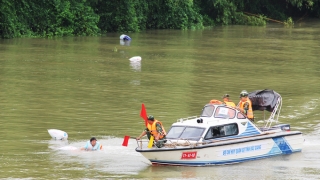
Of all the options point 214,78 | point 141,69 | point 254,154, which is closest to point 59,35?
point 141,69

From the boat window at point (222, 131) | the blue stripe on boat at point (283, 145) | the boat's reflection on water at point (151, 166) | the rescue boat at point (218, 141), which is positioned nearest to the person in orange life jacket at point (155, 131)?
the rescue boat at point (218, 141)

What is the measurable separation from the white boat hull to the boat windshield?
48 cm

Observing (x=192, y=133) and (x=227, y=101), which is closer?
(x=192, y=133)

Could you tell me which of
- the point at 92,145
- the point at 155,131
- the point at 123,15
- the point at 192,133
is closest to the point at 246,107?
the point at 192,133

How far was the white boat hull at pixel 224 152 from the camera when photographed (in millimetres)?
19812

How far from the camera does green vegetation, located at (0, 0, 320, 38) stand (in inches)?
2253

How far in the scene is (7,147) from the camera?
72.5ft

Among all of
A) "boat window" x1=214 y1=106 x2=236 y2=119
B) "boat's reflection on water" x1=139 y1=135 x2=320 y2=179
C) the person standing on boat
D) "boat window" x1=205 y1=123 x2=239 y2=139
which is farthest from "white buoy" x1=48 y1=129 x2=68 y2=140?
the person standing on boat

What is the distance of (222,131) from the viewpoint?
2053 centimetres

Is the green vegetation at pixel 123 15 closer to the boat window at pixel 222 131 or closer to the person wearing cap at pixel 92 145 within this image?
the person wearing cap at pixel 92 145

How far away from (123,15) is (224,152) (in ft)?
146

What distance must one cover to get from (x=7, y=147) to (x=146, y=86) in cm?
1272

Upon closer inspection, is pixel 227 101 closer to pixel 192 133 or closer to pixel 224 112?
pixel 224 112

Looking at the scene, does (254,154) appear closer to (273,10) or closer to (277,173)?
(277,173)
